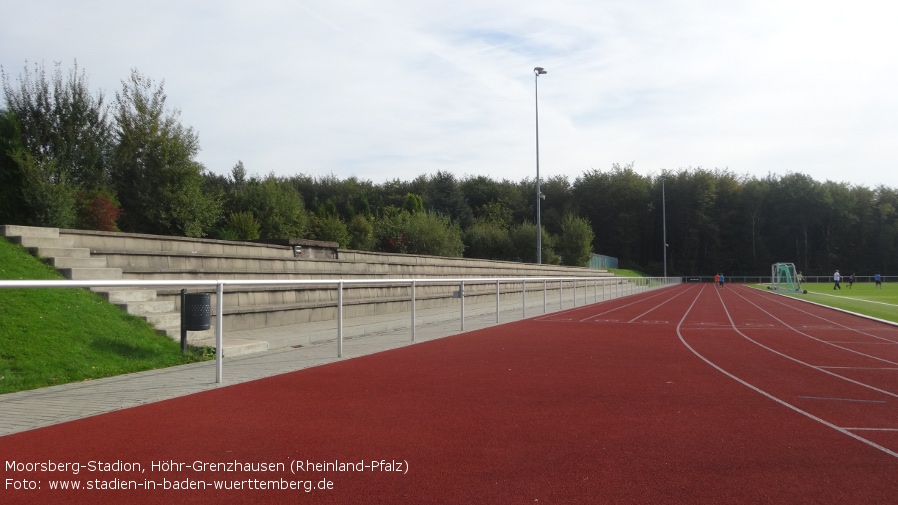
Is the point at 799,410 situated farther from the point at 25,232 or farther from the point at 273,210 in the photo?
the point at 273,210

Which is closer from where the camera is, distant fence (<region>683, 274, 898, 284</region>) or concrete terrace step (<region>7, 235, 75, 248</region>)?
concrete terrace step (<region>7, 235, 75, 248</region>)

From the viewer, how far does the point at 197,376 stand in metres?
9.04

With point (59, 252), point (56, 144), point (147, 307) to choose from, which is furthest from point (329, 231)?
point (147, 307)

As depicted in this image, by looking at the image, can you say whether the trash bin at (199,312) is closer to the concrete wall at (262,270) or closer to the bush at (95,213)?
the concrete wall at (262,270)

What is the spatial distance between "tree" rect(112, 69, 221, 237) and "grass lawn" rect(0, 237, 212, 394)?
15.6 metres

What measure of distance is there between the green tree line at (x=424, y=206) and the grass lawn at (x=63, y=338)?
10.1m

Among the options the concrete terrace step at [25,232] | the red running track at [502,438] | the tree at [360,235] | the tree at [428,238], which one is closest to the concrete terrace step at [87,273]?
the concrete terrace step at [25,232]

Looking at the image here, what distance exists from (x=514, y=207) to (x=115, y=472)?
93.7 metres

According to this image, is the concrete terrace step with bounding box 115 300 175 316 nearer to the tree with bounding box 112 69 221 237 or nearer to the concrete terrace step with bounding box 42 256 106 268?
the concrete terrace step with bounding box 42 256 106 268

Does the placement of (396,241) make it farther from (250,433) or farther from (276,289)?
(250,433)

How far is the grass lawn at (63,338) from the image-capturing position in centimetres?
852

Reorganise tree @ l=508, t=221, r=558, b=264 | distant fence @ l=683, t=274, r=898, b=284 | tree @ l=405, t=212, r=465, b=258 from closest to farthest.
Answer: tree @ l=405, t=212, r=465, b=258 → tree @ l=508, t=221, r=558, b=264 → distant fence @ l=683, t=274, r=898, b=284

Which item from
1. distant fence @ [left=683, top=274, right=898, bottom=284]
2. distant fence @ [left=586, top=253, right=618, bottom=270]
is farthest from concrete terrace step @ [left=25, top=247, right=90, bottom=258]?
distant fence @ [left=683, top=274, right=898, bottom=284]

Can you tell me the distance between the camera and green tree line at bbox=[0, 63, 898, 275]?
84.0ft
